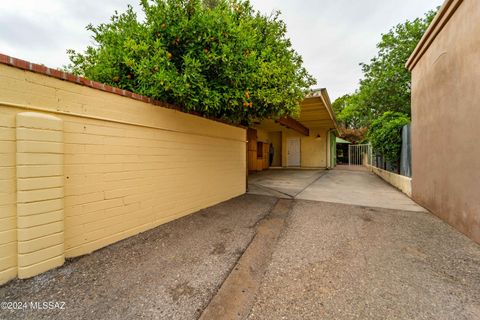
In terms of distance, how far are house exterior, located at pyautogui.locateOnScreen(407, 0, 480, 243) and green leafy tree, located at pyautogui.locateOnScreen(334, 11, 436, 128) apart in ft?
34.9

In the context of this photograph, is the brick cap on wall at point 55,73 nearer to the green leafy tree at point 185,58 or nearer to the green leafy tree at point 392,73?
the green leafy tree at point 185,58

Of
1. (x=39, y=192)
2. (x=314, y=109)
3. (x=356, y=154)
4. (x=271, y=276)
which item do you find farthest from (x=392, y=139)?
(x=356, y=154)

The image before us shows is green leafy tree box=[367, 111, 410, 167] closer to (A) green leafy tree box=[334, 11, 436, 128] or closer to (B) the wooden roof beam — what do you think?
(B) the wooden roof beam

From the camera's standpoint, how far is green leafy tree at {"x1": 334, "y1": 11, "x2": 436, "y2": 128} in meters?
12.6

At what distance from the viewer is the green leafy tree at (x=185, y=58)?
115 inches

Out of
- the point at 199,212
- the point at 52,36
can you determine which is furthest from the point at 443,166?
the point at 52,36

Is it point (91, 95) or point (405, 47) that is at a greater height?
point (405, 47)

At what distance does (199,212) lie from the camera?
158 inches

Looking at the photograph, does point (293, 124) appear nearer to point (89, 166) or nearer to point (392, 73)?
point (392, 73)

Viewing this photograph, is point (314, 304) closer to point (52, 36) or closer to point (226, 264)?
point (226, 264)

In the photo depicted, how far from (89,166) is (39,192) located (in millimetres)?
542

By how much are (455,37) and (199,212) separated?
18.0 ft

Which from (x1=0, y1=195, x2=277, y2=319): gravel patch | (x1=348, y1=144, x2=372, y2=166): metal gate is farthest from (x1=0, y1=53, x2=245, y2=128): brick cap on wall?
(x1=348, y1=144, x2=372, y2=166): metal gate

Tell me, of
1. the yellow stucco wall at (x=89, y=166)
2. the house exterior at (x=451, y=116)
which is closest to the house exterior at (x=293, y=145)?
the house exterior at (x=451, y=116)
